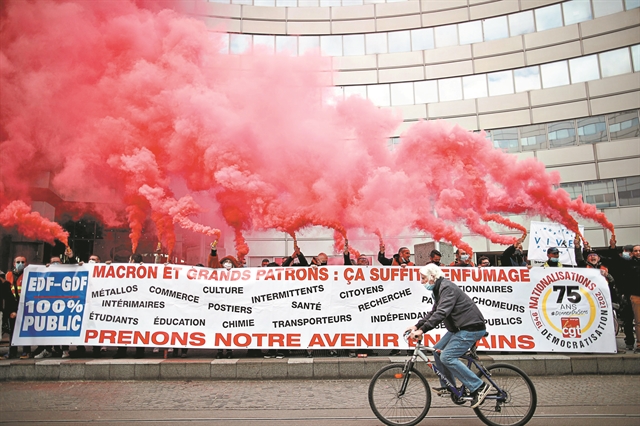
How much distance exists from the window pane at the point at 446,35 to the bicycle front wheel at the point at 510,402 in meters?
21.9

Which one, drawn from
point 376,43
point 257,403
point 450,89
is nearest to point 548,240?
point 257,403

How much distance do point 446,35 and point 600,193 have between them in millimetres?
10885

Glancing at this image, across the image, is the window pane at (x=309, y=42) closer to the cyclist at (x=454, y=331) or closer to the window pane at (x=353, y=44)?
the window pane at (x=353, y=44)

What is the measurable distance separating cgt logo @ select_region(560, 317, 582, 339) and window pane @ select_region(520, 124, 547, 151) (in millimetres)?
16481

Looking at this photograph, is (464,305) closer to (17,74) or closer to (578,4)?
(17,74)

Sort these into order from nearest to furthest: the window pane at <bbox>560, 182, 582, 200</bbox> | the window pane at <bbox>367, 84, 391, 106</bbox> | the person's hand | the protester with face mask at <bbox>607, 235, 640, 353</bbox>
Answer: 1. the person's hand
2. the protester with face mask at <bbox>607, 235, 640, 353</bbox>
3. the window pane at <bbox>560, 182, 582, 200</bbox>
4. the window pane at <bbox>367, 84, 391, 106</bbox>

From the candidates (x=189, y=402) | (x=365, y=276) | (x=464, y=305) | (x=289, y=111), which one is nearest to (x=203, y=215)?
(x=289, y=111)

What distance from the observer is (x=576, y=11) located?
22.6m

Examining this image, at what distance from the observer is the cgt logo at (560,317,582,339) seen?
27.1ft

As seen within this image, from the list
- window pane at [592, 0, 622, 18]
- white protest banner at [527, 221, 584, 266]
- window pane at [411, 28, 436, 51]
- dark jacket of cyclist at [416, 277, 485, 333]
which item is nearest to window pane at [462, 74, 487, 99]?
window pane at [411, 28, 436, 51]

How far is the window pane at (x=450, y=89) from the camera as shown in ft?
77.4

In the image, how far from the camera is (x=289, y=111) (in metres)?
15.3

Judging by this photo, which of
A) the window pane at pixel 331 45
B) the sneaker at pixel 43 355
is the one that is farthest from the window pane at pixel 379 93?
the sneaker at pixel 43 355

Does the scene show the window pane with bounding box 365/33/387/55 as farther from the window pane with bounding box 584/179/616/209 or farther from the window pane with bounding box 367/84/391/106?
the window pane with bounding box 584/179/616/209
